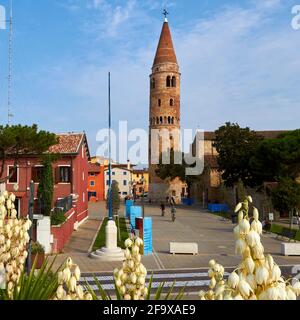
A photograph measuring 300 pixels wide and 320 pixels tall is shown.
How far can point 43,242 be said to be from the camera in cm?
1745

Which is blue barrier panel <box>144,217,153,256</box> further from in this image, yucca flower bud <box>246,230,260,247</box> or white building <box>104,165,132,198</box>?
white building <box>104,165,132,198</box>

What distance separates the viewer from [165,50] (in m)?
73.1

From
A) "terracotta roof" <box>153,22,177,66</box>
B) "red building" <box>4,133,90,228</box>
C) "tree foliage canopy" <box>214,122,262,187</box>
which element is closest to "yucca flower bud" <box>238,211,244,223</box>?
"red building" <box>4,133,90,228</box>

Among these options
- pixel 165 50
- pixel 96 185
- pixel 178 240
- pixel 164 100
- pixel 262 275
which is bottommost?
pixel 178 240

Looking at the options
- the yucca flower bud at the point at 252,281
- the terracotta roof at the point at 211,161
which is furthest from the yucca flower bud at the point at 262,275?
the terracotta roof at the point at 211,161

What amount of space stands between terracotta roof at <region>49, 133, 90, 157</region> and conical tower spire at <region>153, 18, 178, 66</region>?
45631mm

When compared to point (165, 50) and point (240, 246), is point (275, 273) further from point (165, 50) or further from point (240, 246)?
point (165, 50)

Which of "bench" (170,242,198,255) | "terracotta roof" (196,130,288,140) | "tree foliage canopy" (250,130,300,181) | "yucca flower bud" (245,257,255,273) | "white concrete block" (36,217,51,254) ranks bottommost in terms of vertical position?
"bench" (170,242,198,255)

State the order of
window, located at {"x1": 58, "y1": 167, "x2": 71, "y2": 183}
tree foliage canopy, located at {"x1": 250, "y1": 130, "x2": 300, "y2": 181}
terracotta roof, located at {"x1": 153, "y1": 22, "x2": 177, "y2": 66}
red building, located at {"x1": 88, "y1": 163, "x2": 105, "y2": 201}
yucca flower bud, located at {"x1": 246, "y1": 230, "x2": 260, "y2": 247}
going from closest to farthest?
yucca flower bud, located at {"x1": 246, "y1": 230, "x2": 260, "y2": 247}
window, located at {"x1": 58, "y1": 167, "x2": 71, "y2": 183}
tree foliage canopy, located at {"x1": 250, "y1": 130, "x2": 300, "y2": 181}
red building, located at {"x1": 88, "y1": 163, "x2": 105, "y2": 201}
terracotta roof, located at {"x1": 153, "y1": 22, "x2": 177, "y2": 66}

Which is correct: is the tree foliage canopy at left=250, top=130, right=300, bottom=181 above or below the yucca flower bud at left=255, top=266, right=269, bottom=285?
above

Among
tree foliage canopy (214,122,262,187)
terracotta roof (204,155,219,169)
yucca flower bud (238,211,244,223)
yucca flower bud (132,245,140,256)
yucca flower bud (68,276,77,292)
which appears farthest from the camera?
terracotta roof (204,155,219,169)

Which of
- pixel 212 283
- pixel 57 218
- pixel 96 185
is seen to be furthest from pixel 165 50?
pixel 212 283

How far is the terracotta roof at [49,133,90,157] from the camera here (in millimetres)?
29078
